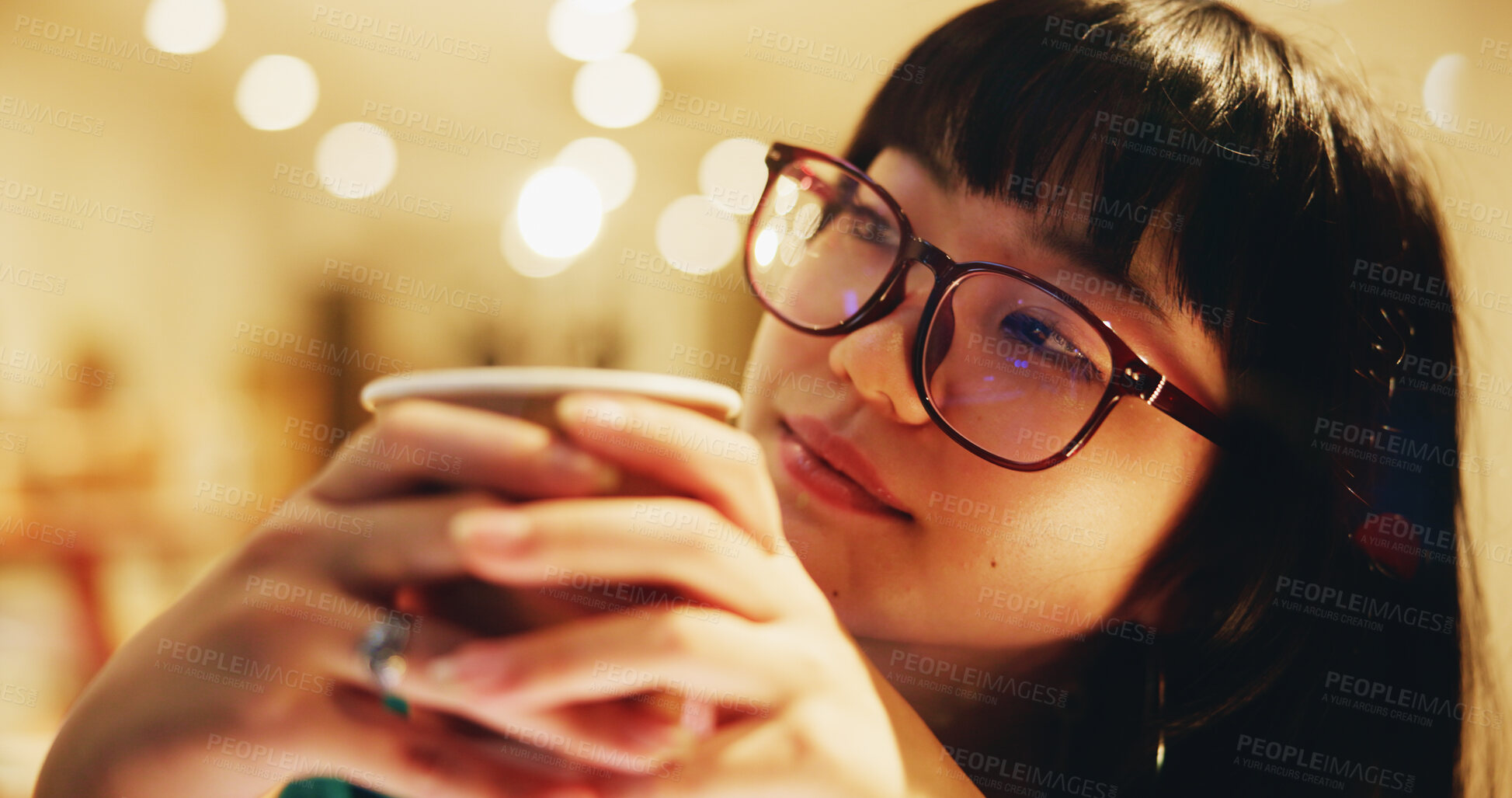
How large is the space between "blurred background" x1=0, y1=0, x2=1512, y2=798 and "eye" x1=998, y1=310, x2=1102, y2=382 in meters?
0.40

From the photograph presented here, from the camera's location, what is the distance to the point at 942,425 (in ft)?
1.84

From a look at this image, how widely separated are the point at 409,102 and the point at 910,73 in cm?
174

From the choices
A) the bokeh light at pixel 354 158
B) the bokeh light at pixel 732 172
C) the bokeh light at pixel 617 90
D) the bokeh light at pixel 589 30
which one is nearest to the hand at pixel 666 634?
the bokeh light at pixel 732 172

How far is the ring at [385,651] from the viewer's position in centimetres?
31

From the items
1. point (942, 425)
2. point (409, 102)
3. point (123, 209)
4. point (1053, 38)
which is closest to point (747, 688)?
point (942, 425)

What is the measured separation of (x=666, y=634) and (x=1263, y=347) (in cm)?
57

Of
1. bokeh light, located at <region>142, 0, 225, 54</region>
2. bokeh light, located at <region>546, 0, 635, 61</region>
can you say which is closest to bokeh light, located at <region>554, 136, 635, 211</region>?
bokeh light, located at <region>546, 0, 635, 61</region>

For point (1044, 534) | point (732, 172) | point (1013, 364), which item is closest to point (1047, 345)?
point (1013, 364)

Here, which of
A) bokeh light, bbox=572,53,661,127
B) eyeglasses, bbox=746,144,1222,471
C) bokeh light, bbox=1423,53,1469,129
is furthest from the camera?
bokeh light, bbox=572,53,661,127

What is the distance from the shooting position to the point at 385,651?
0.31 m

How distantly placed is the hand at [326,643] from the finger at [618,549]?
11mm

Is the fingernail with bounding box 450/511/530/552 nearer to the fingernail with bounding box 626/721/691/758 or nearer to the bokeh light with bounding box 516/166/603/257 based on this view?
the fingernail with bounding box 626/721/691/758

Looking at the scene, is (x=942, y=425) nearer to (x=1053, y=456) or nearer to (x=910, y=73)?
(x=1053, y=456)

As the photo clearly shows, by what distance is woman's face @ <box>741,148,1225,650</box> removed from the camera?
0.58m
